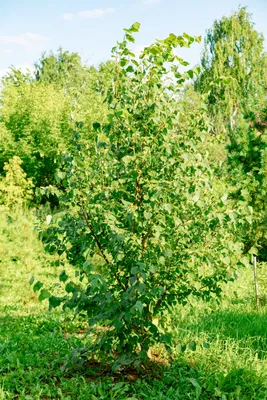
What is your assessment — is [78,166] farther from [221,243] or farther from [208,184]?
[221,243]

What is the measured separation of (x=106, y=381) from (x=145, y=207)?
145 centimetres

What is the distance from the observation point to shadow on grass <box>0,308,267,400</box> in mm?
3297

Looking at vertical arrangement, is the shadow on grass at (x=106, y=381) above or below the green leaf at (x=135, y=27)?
below

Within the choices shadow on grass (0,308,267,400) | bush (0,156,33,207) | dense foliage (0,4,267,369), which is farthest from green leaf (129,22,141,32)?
bush (0,156,33,207)

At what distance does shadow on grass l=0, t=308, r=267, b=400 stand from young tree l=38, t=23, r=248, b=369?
0.71 ft

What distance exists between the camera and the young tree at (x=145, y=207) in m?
3.28

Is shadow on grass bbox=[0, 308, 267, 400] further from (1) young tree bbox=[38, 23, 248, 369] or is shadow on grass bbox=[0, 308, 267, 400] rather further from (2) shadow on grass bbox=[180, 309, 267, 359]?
(2) shadow on grass bbox=[180, 309, 267, 359]

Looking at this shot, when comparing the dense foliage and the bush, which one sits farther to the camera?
the bush

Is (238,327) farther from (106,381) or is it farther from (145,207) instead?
(145,207)

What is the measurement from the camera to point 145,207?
3363 millimetres

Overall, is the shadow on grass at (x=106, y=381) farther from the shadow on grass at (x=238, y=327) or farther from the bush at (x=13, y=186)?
the bush at (x=13, y=186)

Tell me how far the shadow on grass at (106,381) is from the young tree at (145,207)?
0.71 feet

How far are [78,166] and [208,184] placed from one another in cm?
106

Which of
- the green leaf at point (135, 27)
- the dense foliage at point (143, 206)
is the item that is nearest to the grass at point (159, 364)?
the dense foliage at point (143, 206)
